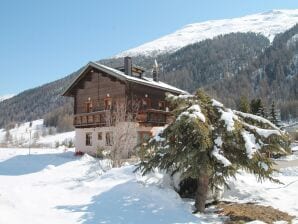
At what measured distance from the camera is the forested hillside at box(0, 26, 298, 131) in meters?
144

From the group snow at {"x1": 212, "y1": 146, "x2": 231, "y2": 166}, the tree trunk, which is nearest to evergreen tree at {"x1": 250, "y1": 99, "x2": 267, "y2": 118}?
the tree trunk

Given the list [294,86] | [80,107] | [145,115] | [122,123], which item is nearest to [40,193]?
[122,123]

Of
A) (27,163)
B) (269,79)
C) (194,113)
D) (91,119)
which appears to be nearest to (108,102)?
(91,119)

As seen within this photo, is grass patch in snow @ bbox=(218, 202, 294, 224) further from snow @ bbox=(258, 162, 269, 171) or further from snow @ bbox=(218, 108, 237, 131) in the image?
snow @ bbox=(218, 108, 237, 131)

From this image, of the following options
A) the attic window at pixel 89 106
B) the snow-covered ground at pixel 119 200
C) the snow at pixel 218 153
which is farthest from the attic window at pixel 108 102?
the snow at pixel 218 153

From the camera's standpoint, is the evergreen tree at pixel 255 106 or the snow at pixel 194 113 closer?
the snow at pixel 194 113

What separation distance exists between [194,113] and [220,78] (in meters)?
164

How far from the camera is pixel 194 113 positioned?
12.1 metres

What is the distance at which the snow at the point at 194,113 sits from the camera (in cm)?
1203

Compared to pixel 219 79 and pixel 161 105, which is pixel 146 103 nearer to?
pixel 161 105

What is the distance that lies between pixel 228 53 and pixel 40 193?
187 m

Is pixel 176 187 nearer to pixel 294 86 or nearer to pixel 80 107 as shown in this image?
pixel 80 107

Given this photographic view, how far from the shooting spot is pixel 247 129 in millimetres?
13336

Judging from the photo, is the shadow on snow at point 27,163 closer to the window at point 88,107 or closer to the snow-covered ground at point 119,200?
the window at point 88,107
